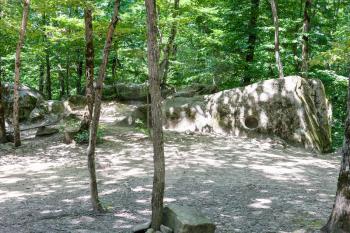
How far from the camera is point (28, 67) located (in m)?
22.6

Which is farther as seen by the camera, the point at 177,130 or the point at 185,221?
the point at 177,130

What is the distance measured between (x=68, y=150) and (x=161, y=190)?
25.4 feet

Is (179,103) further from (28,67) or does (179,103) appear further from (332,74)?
(28,67)

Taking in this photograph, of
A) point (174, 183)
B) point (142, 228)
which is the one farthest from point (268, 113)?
point (142, 228)

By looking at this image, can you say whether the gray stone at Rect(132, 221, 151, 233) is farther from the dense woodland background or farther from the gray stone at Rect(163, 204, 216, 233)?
the dense woodland background

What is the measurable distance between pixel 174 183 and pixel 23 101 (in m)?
12.4

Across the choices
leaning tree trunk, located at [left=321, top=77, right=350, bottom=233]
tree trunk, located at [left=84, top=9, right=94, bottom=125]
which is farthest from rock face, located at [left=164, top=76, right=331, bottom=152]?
leaning tree trunk, located at [left=321, top=77, right=350, bottom=233]

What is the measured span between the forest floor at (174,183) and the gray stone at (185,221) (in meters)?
0.51

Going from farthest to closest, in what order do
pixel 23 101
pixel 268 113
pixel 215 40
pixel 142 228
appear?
pixel 23 101, pixel 215 40, pixel 268 113, pixel 142 228

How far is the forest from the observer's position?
522 cm

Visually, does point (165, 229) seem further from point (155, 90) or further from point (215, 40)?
point (215, 40)

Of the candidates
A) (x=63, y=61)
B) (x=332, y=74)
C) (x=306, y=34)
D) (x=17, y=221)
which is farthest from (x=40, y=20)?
(x=17, y=221)

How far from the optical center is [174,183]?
25.5 ft

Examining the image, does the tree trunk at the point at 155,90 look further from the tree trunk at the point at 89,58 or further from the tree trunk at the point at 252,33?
the tree trunk at the point at 252,33
